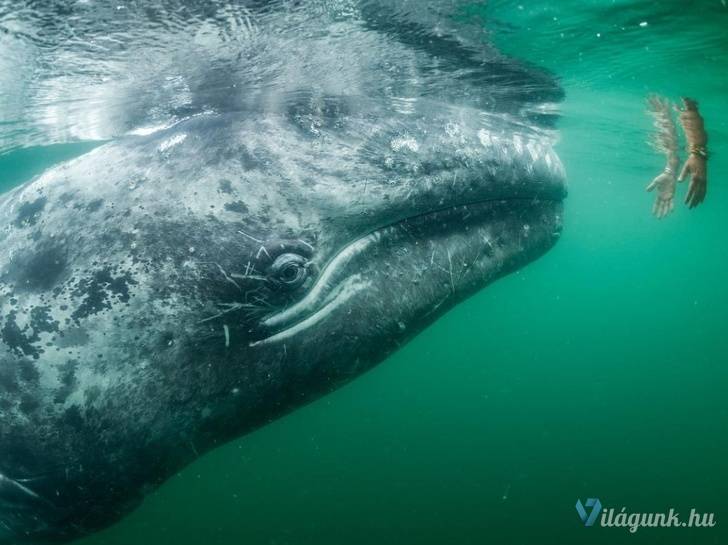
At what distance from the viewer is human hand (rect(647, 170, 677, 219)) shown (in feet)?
23.1

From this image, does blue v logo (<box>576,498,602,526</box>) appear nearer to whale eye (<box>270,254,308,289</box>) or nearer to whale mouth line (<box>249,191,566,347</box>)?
whale mouth line (<box>249,191,566,347</box>)

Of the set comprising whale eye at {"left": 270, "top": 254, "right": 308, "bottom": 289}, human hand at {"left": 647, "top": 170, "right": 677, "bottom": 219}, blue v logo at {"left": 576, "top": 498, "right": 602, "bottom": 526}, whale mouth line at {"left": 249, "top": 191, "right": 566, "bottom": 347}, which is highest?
whale eye at {"left": 270, "top": 254, "right": 308, "bottom": 289}

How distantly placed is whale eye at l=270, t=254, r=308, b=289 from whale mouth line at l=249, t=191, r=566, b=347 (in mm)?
151

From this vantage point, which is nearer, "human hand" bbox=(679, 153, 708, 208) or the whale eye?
the whale eye

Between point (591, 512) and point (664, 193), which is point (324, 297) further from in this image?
point (591, 512)

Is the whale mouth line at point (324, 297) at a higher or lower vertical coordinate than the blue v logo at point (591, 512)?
higher

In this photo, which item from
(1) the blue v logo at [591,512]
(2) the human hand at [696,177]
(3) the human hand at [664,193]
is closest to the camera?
(2) the human hand at [696,177]

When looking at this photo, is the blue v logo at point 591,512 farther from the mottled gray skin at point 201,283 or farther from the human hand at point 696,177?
the mottled gray skin at point 201,283

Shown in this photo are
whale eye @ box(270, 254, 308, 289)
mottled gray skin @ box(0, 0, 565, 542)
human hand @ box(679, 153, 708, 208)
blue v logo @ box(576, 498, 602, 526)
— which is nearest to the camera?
mottled gray skin @ box(0, 0, 565, 542)

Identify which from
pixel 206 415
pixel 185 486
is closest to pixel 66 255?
pixel 206 415

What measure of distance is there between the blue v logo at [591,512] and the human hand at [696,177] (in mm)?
16713

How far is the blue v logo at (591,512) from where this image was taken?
62.3 ft

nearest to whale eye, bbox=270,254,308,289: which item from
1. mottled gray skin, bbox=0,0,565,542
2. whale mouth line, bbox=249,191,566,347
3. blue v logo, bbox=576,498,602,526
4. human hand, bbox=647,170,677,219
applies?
mottled gray skin, bbox=0,0,565,542

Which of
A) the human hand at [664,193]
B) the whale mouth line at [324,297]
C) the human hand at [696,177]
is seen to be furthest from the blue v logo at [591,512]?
the whale mouth line at [324,297]
